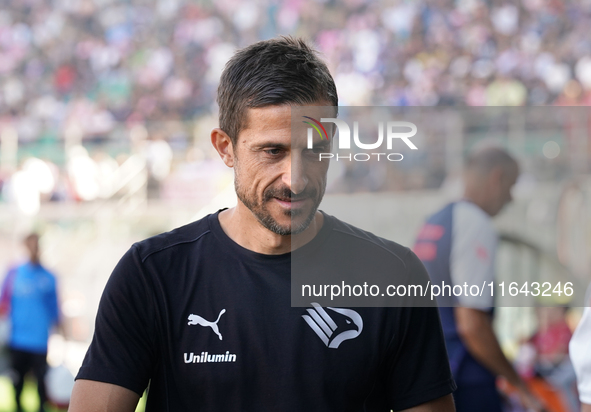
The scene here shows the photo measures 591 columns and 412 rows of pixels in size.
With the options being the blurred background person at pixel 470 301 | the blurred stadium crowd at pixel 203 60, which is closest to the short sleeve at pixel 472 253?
the blurred background person at pixel 470 301

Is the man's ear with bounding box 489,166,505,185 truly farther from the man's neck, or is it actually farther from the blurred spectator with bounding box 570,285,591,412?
the man's neck

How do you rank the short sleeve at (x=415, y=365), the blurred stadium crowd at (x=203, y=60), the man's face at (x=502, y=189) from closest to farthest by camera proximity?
the short sleeve at (x=415, y=365)
the man's face at (x=502, y=189)
the blurred stadium crowd at (x=203, y=60)

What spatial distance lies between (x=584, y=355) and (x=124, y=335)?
116cm

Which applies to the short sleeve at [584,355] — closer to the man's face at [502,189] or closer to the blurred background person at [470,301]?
the blurred background person at [470,301]

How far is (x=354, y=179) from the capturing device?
7.39 meters

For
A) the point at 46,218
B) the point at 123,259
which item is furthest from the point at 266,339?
the point at 46,218

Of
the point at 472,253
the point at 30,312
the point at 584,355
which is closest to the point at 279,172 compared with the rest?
the point at 584,355

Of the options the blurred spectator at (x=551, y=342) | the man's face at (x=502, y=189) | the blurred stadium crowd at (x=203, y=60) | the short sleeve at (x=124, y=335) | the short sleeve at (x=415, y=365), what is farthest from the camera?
the blurred stadium crowd at (x=203, y=60)

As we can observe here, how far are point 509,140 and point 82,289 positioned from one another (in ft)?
18.8

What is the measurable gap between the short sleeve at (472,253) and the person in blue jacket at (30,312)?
402 cm

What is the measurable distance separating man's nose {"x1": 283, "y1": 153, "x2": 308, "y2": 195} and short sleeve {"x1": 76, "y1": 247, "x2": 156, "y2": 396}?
0.42 m

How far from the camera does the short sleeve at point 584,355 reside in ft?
5.24

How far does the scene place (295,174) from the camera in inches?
60.1

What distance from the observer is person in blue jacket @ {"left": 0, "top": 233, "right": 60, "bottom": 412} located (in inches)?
216
